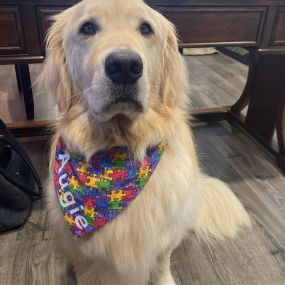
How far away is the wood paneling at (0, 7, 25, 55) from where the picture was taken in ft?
3.65

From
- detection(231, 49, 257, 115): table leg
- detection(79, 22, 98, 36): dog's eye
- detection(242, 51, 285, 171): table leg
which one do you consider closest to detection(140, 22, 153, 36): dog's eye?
detection(79, 22, 98, 36): dog's eye

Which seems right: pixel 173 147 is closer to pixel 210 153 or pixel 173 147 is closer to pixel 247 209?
pixel 247 209

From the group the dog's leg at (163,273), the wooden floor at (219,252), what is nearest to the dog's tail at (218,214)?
the wooden floor at (219,252)

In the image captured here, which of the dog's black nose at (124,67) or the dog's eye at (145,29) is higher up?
the dog's eye at (145,29)

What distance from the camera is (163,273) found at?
1.19 meters

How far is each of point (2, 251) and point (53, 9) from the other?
3.28ft

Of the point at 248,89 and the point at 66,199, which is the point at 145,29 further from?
the point at 248,89

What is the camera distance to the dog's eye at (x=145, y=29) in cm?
96

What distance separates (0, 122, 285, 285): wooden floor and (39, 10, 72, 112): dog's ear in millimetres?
694

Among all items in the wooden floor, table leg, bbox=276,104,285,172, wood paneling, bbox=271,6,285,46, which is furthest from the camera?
table leg, bbox=276,104,285,172

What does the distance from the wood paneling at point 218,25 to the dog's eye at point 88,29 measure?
413mm

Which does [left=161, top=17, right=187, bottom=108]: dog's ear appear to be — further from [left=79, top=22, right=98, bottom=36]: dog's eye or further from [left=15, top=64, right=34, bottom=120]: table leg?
[left=15, top=64, right=34, bottom=120]: table leg

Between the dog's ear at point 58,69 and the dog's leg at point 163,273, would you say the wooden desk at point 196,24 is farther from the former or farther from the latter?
the dog's leg at point 163,273

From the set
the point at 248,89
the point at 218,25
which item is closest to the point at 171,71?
the point at 218,25
